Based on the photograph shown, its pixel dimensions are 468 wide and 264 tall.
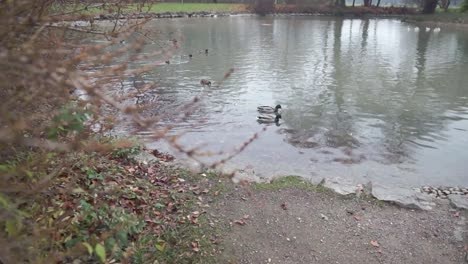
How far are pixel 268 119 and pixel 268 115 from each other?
0.59ft

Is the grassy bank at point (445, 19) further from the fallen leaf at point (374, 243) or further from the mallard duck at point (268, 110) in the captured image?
the fallen leaf at point (374, 243)

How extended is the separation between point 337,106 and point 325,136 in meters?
2.53

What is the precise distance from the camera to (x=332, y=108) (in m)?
11.5

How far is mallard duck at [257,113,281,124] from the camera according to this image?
33.4ft

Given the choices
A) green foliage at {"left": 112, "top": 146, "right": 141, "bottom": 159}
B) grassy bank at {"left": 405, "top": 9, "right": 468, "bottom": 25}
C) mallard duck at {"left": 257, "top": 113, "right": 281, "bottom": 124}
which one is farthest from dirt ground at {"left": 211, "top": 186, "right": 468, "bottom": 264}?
grassy bank at {"left": 405, "top": 9, "right": 468, "bottom": 25}

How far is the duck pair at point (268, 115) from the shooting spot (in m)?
10.2

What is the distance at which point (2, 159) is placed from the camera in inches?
113

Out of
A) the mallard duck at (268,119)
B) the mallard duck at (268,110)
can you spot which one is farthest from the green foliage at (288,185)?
the mallard duck at (268,110)

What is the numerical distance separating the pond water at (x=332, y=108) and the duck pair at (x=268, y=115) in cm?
26

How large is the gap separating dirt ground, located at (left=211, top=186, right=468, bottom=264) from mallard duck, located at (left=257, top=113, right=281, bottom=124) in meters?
4.40

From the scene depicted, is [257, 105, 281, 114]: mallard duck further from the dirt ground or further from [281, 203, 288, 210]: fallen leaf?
[281, 203, 288, 210]: fallen leaf

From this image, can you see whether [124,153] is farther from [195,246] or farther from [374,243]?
[374,243]

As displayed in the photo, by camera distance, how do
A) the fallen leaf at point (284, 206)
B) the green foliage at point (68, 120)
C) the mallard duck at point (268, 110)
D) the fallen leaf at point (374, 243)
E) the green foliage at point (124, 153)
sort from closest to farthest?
the green foliage at point (68, 120) → the fallen leaf at point (374, 243) → the fallen leaf at point (284, 206) → the green foliage at point (124, 153) → the mallard duck at point (268, 110)

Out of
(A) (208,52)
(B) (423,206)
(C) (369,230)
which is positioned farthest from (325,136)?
(A) (208,52)
